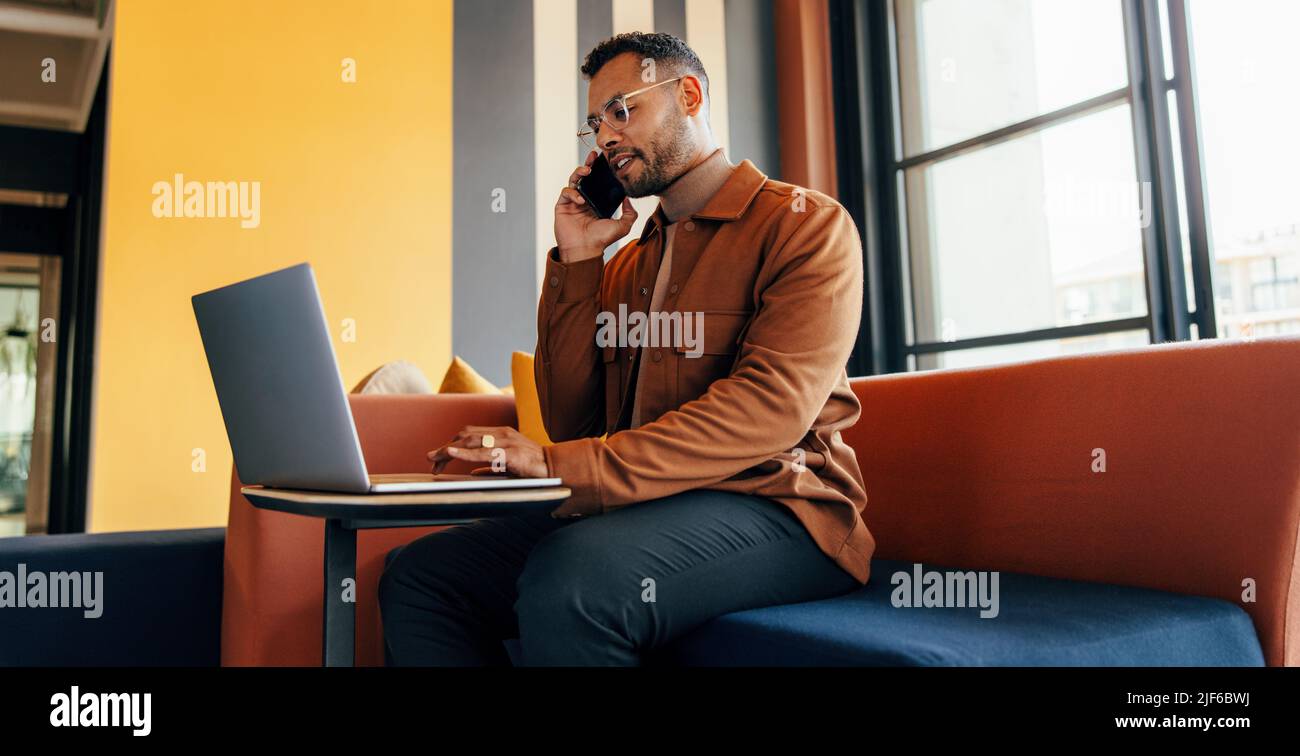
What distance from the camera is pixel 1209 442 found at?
133 centimetres

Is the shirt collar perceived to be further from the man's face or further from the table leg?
the table leg

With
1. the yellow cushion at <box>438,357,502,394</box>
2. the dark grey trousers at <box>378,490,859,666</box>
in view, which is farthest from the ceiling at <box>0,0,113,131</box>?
the dark grey trousers at <box>378,490,859,666</box>

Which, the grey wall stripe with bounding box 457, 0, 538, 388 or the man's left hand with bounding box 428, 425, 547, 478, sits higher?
the grey wall stripe with bounding box 457, 0, 538, 388

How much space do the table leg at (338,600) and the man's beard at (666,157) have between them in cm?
78

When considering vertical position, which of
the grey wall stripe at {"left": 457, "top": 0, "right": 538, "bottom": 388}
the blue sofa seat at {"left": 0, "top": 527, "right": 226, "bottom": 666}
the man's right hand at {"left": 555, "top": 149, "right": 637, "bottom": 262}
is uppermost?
the grey wall stripe at {"left": 457, "top": 0, "right": 538, "bottom": 388}

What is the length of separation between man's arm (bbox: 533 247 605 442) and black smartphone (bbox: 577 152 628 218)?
9cm

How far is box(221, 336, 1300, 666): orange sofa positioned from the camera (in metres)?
1.27

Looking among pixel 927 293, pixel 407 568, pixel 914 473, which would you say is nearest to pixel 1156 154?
pixel 927 293

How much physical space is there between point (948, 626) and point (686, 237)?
0.77 m

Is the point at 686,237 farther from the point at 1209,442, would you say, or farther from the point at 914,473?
the point at 1209,442

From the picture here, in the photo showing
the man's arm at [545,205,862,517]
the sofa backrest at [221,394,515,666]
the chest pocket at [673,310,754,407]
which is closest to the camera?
the man's arm at [545,205,862,517]

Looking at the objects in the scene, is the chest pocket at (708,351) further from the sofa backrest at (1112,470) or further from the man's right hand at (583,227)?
the sofa backrest at (1112,470)

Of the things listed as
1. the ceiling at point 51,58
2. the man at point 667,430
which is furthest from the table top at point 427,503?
the ceiling at point 51,58

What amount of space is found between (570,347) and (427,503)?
30.4 inches
